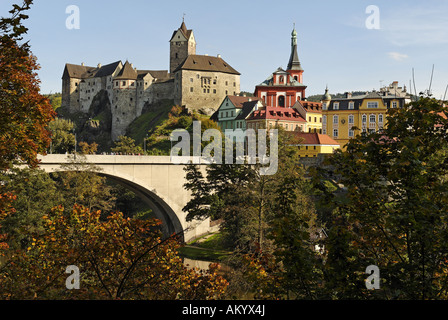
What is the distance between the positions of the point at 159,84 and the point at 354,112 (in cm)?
5731

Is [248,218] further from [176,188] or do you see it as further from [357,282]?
[357,282]

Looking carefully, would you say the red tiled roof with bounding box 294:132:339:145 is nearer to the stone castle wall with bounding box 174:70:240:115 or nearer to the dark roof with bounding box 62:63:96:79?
the stone castle wall with bounding box 174:70:240:115

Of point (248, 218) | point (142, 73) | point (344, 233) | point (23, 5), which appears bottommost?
point (248, 218)

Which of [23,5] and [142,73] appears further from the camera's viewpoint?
[142,73]

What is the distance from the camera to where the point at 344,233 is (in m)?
10.9

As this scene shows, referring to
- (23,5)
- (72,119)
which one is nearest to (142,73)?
(72,119)

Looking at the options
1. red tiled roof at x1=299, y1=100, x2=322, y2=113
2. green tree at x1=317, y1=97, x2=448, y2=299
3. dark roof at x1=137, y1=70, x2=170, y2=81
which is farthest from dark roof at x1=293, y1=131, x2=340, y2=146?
dark roof at x1=137, y1=70, x2=170, y2=81

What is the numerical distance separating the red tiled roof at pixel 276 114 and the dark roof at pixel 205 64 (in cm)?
2861

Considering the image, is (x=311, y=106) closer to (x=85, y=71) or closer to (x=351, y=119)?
(x=351, y=119)

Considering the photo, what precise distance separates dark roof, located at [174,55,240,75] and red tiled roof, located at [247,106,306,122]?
28613mm

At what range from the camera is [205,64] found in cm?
12138

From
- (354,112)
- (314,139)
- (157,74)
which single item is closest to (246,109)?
(354,112)
